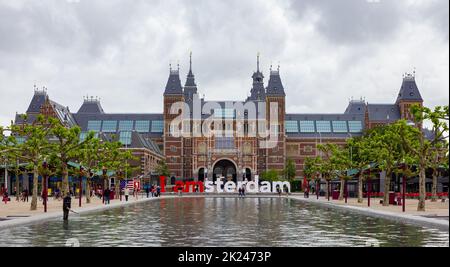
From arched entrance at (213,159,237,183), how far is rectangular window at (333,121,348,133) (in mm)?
23404

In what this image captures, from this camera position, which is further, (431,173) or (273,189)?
(273,189)

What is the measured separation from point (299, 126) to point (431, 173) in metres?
75.1

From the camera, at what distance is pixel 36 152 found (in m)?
36.8

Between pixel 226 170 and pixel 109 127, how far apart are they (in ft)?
86.5

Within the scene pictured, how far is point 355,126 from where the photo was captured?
425 feet

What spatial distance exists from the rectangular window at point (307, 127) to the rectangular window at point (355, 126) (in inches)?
308

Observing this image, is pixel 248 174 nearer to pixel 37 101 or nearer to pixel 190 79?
pixel 190 79

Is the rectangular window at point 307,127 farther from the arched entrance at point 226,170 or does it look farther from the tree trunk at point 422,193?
the tree trunk at point 422,193

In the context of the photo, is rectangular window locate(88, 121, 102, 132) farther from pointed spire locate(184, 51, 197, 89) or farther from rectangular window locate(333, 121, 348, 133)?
rectangular window locate(333, 121, 348, 133)

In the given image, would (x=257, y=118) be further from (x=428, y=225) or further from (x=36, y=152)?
(x=428, y=225)

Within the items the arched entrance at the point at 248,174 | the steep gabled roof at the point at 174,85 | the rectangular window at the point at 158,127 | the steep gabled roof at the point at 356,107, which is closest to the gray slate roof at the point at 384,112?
the steep gabled roof at the point at 356,107

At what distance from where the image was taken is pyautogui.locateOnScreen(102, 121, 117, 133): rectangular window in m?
128
